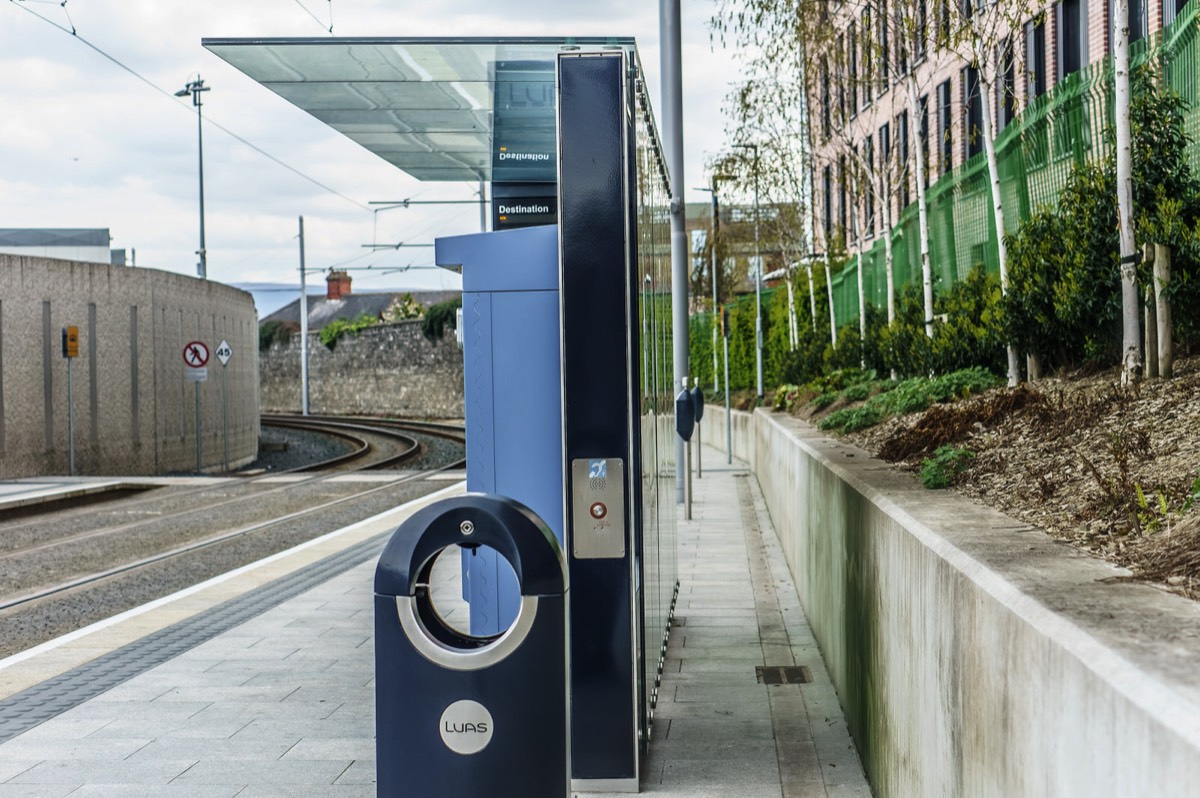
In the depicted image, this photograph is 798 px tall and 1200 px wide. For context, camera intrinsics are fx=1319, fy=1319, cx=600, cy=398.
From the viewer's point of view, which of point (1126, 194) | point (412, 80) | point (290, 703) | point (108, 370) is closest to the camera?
point (290, 703)

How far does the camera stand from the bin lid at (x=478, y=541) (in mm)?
3473

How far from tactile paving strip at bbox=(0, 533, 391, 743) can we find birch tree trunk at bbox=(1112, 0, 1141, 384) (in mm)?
5421

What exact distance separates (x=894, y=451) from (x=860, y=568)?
1.96 meters

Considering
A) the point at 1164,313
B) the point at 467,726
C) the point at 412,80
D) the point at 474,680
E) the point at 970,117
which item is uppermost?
the point at 970,117

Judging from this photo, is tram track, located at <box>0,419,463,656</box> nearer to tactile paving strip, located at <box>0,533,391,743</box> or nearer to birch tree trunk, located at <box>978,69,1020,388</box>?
tactile paving strip, located at <box>0,533,391,743</box>

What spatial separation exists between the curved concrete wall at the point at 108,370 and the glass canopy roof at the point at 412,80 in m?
19.5

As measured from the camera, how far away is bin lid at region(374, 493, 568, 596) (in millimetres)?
3473

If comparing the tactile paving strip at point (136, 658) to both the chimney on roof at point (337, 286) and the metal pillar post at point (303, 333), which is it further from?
the chimney on roof at point (337, 286)

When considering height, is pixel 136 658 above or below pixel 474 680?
below

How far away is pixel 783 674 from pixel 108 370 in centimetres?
2471

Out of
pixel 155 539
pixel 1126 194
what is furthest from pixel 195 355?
pixel 1126 194

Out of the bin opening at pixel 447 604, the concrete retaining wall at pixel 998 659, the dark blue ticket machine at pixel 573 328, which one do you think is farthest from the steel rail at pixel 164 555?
the concrete retaining wall at pixel 998 659

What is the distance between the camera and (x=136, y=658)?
7383 millimetres

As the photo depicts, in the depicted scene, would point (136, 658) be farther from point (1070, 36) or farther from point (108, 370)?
point (108, 370)
